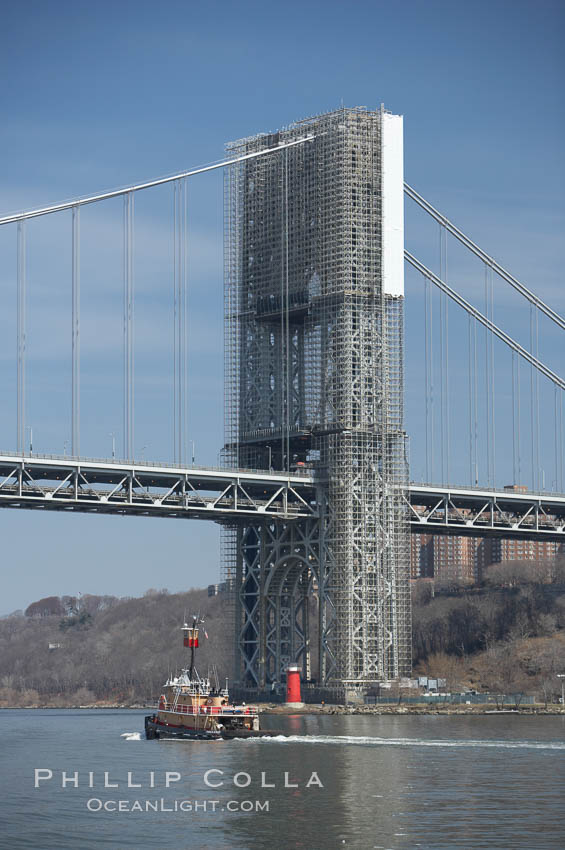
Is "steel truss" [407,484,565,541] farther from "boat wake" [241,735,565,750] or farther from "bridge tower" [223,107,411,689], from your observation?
"boat wake" [241,735,565,750]

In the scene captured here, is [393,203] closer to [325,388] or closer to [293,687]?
[325,388]

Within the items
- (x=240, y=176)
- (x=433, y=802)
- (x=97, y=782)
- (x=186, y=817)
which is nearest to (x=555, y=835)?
(x=433, y=802)

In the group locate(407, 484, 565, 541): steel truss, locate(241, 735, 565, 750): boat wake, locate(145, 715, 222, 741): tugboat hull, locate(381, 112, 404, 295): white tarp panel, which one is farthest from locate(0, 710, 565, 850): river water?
locate(381, 112, 404, 295): white tarp panel

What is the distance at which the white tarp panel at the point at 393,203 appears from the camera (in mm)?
143750

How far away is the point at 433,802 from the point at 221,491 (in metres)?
73.5

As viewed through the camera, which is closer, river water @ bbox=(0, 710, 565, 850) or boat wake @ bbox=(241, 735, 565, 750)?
river water @ bbox=(0, 710, 565, 850)

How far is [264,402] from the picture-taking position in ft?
484

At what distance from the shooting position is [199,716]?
104m

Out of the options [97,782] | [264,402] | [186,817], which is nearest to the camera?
[186,817]

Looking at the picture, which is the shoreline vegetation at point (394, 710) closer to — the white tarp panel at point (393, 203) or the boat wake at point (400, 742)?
the boat wake at point (400, 742)

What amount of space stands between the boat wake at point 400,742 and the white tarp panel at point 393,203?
51.6 meters

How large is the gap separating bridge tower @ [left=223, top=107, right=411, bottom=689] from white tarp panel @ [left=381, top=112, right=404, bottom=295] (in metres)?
0.16

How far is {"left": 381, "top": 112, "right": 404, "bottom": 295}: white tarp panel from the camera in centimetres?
14375

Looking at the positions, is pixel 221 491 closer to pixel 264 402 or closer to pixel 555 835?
pixel 264 402
